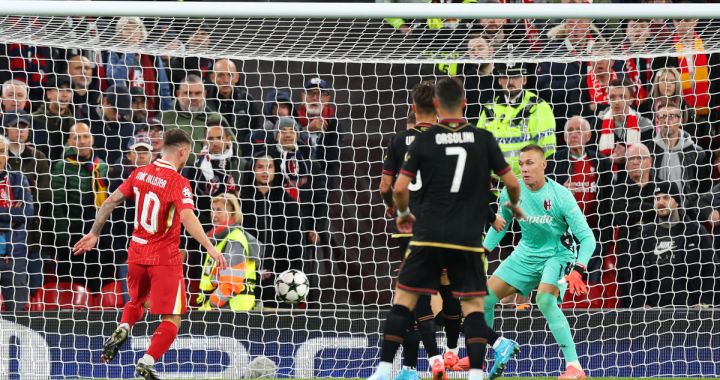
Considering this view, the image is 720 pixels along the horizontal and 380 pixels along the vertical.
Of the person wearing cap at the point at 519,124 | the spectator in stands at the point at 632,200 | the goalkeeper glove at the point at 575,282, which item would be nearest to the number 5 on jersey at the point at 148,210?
the goalkeeper glove at the point at 575,282

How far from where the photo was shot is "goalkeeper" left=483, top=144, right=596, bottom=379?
874cm

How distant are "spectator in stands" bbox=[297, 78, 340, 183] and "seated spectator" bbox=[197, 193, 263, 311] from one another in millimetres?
1007

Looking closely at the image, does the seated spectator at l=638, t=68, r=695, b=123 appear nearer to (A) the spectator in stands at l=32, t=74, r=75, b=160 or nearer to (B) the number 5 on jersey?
(B) the number 5 on jersey

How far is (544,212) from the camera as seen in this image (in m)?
8.85

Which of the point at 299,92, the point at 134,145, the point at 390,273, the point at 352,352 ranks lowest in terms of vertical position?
the point at 352,352

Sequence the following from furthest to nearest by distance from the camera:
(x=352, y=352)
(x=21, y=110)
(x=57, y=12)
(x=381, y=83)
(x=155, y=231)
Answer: (x=381, y=83) → (x=21, y=110) → (x=352, y=352) → (x=57, y=12) → (x=155, y=231)

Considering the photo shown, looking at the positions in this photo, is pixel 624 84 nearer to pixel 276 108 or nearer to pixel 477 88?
pixel 477 88

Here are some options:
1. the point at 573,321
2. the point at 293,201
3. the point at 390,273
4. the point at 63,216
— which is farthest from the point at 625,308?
the point at 63,216

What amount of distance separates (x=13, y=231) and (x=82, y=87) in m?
1.73

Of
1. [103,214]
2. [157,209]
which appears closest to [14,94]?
[103,214]

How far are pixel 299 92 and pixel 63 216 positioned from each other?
2784 millimetres

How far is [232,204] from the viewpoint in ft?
34.2

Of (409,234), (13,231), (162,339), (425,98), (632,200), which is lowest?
(162,339)

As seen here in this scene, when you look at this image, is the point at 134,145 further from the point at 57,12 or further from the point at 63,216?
the point at 57,12
